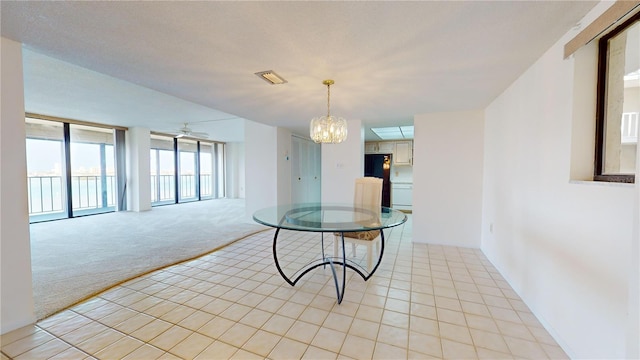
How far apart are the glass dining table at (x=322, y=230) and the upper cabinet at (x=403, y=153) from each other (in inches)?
142

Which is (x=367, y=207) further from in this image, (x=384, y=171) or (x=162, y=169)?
(x=162, y=169)

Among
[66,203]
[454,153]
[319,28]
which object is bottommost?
[66,203]

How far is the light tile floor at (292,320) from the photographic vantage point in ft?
4.86

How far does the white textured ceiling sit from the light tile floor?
6.68 feet

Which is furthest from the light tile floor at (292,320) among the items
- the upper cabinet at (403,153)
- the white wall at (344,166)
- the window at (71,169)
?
A: the window at (71,169)

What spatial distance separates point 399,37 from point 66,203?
7637 millimetres

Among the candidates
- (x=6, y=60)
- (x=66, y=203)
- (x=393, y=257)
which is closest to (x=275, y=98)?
(x=6, y=60)

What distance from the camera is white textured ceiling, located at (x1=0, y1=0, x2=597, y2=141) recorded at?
1.32 m

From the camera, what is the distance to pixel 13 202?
5.46ft

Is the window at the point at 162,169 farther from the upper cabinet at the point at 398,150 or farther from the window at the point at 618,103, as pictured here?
the window at the point at 618,103

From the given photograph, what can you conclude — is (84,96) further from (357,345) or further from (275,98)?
(357,345)

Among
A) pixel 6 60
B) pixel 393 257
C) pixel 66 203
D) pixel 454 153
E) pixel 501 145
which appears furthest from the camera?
pixel 66 203

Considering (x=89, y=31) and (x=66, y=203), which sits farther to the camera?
(x=66, y=203)

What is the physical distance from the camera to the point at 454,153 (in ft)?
11.6
